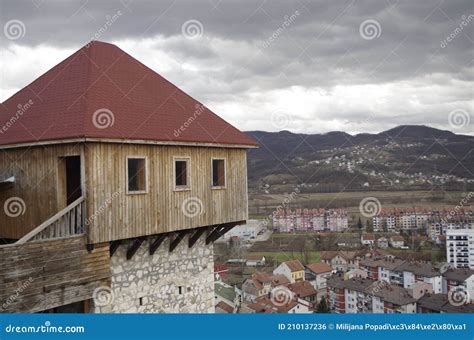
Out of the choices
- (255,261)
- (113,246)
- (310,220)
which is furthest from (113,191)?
(310,220)

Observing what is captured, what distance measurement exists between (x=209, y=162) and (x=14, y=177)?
518 cm

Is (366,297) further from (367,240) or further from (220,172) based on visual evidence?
(220,172)

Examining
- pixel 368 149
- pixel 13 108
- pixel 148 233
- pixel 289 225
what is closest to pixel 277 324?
pixel 148 233

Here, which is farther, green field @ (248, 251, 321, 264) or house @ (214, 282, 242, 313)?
green field @ (248, 251, 321, 264)

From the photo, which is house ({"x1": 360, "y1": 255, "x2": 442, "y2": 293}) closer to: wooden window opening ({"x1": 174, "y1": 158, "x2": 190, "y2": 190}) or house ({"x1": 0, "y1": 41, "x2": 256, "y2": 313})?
house ({"x1": 0, "y1": 41, "x2": 256, "y2": 313})

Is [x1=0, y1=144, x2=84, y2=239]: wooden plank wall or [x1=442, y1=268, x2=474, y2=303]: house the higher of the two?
[x1=0, y1=144, x2=84, y2=239]: wooden plank wall

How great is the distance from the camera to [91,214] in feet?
35.5
